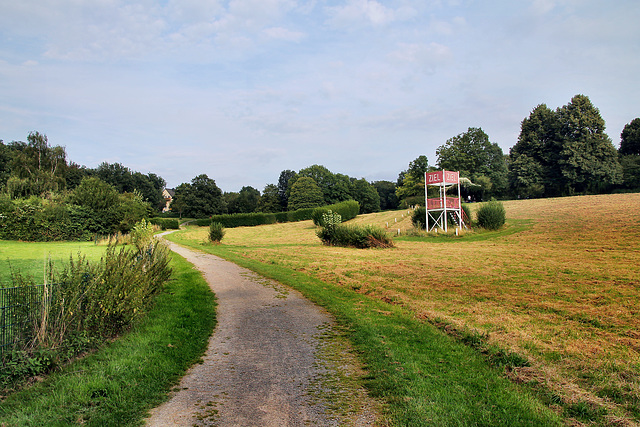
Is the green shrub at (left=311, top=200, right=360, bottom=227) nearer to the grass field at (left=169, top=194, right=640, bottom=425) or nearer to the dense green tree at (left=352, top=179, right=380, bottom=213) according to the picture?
the grass field at (left=169, top=194, right=640, bottom=425)

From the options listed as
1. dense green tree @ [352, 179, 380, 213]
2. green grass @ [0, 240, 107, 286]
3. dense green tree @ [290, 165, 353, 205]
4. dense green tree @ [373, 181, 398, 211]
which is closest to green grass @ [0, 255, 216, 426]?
green grass @ [0, 240, 107, 286]

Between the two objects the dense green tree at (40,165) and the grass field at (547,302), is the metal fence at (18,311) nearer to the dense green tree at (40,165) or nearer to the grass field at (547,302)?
the grass field at (547,302)

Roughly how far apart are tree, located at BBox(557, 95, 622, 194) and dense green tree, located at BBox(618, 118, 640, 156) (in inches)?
617

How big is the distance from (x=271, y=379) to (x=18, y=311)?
3.86m

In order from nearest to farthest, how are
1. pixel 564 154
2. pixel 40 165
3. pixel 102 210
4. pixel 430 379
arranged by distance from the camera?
pixel 430 379
pixel 102 210
pixel 40 165
pixel 564 154

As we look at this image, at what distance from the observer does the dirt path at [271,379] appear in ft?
12.1

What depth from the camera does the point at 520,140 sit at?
67.8 m

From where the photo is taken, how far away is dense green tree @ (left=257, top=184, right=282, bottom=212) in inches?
3595

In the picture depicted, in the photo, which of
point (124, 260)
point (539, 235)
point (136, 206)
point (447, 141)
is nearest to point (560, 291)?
point (124, 260)

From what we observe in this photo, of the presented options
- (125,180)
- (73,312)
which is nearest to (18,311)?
(73,312)

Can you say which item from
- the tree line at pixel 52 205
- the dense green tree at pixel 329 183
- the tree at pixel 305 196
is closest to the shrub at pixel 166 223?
the tree line at pixel 52 205

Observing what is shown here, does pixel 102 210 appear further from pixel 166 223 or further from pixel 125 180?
pixel 125 180

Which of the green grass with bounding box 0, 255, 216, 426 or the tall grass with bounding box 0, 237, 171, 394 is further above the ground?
the tall grass with bounding box 0, 237, 171, 394

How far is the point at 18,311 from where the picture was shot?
5258 mm
